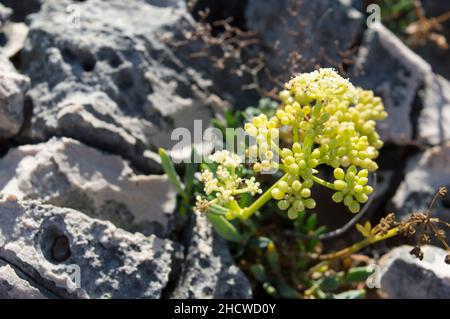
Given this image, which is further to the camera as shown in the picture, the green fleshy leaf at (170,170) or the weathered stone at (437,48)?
the weathered stone at (437,48)

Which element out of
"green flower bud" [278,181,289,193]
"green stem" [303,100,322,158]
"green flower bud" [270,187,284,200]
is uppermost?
"green stem" [303,100,322,158]

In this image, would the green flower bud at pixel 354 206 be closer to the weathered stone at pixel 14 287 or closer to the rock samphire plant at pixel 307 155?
the rock samphire plant at pixel 307 155

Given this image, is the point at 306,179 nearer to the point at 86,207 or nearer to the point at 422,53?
the point at 86,207

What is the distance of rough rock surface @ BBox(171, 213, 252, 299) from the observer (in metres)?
3.29

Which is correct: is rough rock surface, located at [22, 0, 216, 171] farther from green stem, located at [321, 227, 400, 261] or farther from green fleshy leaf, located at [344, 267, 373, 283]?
green fleshy leaf, located at [344, 267, 373, 283]

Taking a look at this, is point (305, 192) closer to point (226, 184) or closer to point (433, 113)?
point (226, 184)

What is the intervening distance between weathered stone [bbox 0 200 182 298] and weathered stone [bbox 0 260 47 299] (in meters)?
0.06

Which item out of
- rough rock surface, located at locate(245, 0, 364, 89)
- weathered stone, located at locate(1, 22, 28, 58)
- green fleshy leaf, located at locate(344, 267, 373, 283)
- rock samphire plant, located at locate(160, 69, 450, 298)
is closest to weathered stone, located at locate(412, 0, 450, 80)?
rough rock surface, located at locate(245, 0, 364, 89)

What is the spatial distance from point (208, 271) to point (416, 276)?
4.14 ft

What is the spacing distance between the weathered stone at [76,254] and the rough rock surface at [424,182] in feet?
6.03

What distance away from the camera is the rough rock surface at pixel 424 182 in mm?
4051

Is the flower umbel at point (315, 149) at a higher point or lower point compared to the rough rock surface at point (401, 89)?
higher

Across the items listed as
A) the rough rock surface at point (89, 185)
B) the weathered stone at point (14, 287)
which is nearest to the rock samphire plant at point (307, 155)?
the rough rock surface at point (89, 185)

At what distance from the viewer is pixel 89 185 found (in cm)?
337
